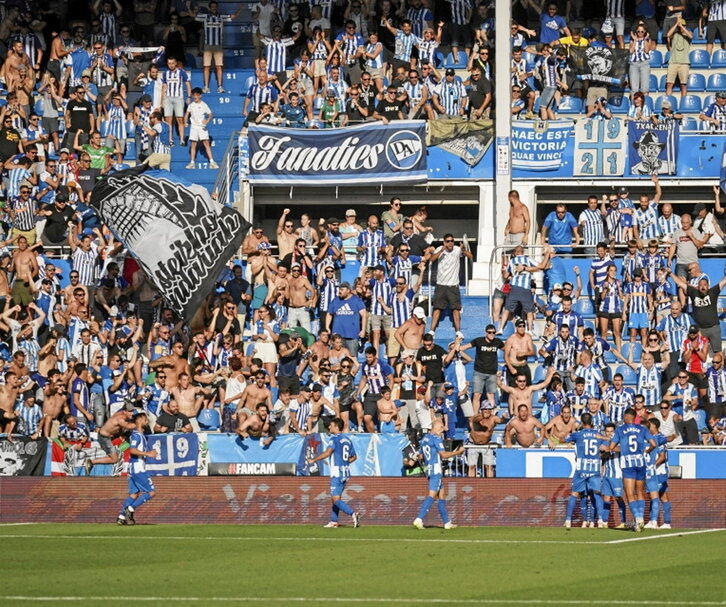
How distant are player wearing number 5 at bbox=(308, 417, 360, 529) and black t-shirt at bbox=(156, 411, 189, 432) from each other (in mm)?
3984

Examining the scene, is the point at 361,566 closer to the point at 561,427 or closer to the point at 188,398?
the point at 561,427

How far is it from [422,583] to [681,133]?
1780cm

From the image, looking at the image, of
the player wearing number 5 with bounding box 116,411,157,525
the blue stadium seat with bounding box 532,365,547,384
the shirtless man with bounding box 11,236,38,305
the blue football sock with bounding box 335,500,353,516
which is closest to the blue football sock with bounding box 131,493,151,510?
the player wearing number 5 with bounding box 116,411,157,525

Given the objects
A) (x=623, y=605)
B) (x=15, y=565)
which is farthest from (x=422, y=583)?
(x=15, y=565)

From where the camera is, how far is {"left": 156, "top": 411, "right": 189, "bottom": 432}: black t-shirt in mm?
25422

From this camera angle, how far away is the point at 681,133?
100 feet

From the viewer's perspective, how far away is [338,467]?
21797mm

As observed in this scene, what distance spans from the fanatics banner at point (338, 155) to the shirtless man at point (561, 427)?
823cm

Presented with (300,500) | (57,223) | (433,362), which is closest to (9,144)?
(57,223)

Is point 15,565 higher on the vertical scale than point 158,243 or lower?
lower

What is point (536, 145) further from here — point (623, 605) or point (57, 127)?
point (623, 605)

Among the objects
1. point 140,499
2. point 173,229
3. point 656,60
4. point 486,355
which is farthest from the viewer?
point 656,60

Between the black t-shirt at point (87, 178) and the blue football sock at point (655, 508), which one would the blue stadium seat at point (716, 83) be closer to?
the black t-shirt at point (87, 178)

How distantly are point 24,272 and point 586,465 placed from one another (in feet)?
40.2
